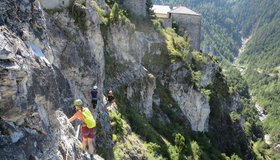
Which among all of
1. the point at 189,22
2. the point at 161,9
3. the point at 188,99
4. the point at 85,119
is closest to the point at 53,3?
the point at 85,119

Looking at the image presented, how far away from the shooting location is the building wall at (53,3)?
24.1m

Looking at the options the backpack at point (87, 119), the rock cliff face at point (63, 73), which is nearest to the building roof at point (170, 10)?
the rock cliff face at point (63, 73)

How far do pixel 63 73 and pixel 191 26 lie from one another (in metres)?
50.0

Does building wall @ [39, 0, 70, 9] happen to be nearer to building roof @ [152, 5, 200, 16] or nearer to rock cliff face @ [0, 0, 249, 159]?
rock cliff face @ [0, 0, 249, 159]

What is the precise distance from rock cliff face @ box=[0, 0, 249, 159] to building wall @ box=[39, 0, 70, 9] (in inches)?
17.7

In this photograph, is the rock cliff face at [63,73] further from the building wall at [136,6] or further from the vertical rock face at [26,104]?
the building wall at [136,6]

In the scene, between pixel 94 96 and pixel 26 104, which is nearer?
pixel 26 104

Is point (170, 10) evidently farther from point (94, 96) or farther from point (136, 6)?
point (94, 96)

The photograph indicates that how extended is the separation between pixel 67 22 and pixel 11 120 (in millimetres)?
13920

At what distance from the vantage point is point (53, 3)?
2481 cm

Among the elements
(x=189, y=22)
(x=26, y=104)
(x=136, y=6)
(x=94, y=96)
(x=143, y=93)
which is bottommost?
(x=143, y=93)

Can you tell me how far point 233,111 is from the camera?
75062 millimetres

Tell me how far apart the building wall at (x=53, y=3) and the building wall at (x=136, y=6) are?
28.9 meters

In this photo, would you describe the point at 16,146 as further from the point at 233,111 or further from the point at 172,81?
the point at 233,111
